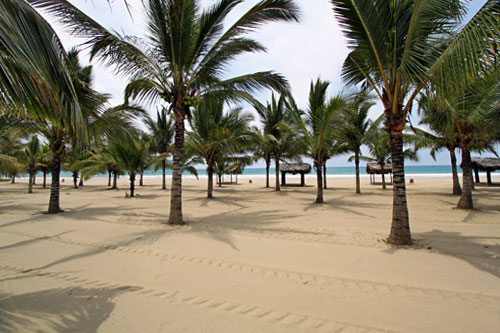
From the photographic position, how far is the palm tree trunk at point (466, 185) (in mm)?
7801

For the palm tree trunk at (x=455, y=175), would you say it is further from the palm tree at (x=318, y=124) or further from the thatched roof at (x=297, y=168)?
the thatched roof at (x=297, y=168)

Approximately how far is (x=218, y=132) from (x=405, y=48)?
7.75 metres

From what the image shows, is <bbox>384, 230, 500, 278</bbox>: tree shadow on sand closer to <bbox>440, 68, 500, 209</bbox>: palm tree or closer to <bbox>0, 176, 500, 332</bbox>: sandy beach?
<bbox>0, 176, 500, 332</bbox>: sandy beach

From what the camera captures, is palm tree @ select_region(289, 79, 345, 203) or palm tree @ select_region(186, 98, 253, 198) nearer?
palm tree @ select_region(289, 79, 345, 203)

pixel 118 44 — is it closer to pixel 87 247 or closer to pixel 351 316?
pixel 87 247

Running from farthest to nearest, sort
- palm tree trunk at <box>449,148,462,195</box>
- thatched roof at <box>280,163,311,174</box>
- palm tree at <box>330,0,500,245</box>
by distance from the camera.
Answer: thatched roof at <box>280,163,311,174</box> → palm tree trunk at <box>449,148,462,195</box> → palm tree at <box>330,0,500,245</box>

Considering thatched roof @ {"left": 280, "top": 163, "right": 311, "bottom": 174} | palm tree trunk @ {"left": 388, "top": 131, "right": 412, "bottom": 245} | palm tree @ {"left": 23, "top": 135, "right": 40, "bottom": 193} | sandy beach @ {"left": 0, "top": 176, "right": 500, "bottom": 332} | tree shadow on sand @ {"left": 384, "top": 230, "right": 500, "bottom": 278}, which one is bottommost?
sandy beach @ {"left": 0, "top": 176, "right": 500, "bottom": 332}

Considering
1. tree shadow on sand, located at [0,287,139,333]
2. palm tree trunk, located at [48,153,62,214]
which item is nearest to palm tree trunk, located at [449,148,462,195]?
tree shadow on sand, located at [0,287,139,333]

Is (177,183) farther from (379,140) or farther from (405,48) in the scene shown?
(379,140)

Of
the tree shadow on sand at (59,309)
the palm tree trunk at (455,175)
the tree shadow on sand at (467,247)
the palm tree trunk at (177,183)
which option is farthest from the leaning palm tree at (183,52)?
the palm tree trunk at (455,175)

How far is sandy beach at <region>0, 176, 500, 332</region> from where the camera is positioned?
2.05 m

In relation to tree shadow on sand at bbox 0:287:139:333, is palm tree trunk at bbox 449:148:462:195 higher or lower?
higher

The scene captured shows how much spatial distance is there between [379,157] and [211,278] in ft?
67.5

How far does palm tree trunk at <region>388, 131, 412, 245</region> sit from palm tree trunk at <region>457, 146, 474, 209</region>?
5.74 metres
